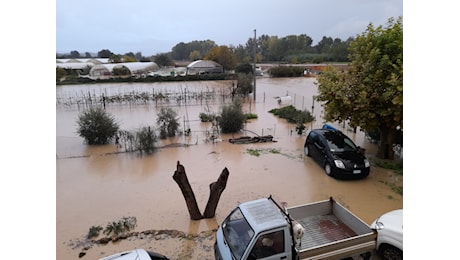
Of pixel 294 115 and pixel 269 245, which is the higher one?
pixel 294 115

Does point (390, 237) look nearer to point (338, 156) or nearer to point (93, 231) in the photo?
point (338, 156)

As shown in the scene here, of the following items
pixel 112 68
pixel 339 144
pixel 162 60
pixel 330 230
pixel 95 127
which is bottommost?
pixel 330 230

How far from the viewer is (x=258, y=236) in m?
4.14

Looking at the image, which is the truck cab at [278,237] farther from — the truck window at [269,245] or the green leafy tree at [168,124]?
the green leafy tree at [168,124]

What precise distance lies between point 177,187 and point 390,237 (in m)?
5.86

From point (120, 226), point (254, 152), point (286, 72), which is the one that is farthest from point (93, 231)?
point (286, 72)

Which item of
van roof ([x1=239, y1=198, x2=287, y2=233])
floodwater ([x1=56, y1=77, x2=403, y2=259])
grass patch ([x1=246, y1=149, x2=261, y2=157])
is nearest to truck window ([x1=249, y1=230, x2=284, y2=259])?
van roof ([x1=239, y1=198, x2=287, y2=233])

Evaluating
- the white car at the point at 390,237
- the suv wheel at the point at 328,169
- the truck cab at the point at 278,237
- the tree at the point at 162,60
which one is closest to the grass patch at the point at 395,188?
the suv wheel at the point at 328,169

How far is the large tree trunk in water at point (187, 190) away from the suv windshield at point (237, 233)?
1886mm

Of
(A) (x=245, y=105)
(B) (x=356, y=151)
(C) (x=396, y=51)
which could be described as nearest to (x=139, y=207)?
(B) (x=356, y=151)

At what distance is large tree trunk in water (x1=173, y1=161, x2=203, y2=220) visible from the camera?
251 inches

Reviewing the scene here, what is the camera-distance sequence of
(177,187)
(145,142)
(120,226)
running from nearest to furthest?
(120,226), (177,187), (145,142)

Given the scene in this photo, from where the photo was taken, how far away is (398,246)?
15.1 feet

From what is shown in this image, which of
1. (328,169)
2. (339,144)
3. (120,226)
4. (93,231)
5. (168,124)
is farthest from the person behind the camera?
(168,124)
